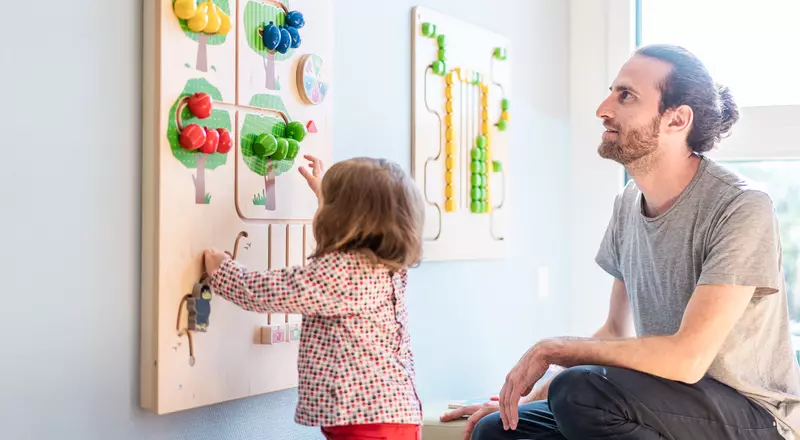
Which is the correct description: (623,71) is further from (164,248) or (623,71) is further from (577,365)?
(164,248)

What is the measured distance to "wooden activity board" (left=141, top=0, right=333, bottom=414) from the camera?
1.31m

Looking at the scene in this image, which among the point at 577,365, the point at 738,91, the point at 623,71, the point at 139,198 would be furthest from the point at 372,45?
the point at 738,91

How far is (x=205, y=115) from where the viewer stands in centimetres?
136

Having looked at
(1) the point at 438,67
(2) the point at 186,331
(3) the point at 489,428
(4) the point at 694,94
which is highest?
(1) the point at 438,67

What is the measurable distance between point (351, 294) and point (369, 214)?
0.45 feet

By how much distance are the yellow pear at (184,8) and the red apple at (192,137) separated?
Answer: 18 centimetres

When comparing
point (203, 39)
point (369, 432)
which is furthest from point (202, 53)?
point (369, 432)

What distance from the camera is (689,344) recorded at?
4.51 feet

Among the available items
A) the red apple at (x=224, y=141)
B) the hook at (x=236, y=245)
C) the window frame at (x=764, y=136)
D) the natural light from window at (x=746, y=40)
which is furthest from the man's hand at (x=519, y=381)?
the natural light from window at (x=746, y=40)

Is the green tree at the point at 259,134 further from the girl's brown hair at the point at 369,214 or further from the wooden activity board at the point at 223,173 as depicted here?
the girl's brown hair at the point at 369,214

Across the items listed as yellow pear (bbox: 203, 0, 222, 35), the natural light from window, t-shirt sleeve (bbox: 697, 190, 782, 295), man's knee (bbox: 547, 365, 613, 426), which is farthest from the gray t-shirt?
the natural light from window

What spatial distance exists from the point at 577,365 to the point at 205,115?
80cm

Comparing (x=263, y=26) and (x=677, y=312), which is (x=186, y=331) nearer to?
(x=263, y=26)

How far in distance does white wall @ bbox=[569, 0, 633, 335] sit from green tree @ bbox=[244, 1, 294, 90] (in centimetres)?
147
